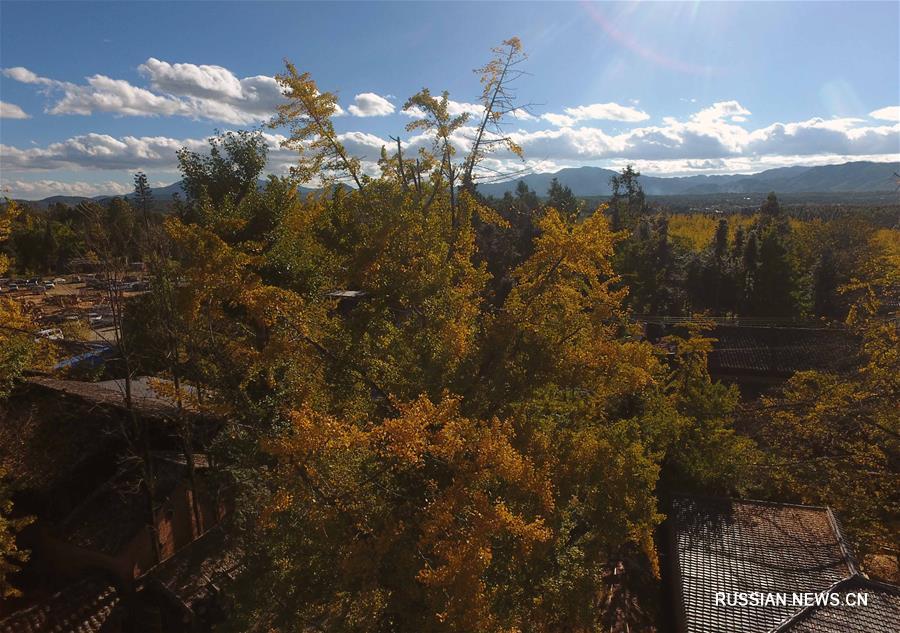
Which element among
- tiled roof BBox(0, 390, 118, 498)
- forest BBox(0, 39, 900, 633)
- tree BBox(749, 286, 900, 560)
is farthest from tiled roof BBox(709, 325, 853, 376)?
tiled roof BBox(0, 390, 118, 498)

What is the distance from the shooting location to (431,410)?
5.35 m

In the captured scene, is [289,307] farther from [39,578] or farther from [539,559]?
[39,578]

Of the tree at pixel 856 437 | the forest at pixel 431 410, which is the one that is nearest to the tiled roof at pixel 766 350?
the forest at pixel 431 410

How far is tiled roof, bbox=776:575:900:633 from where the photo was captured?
23.5 feet

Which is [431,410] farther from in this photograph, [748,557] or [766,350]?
[766,350]

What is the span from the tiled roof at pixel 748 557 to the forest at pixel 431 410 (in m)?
0.70

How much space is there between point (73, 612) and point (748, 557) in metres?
12.8

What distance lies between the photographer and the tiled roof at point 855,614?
7152 millimetres

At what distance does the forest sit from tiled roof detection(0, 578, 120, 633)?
153 cm

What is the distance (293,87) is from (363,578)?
7.01 meters

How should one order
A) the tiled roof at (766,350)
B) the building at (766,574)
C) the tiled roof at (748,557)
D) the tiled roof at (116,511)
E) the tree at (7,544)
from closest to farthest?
the tree at (7,544) < the building at (766,574) < the tiled roof at (748,557) < the tiled roof at (116,511) < the tiled roof at (766,350)

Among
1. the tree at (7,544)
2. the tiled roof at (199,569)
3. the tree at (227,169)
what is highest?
the tree at (227,169)

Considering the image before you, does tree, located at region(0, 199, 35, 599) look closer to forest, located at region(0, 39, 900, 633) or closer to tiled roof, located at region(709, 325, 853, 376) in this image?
forest, located at region(0, 39, 900, 633)

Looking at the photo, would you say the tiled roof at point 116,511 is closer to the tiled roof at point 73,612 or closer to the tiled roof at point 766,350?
the tiled roof at point 73,612
